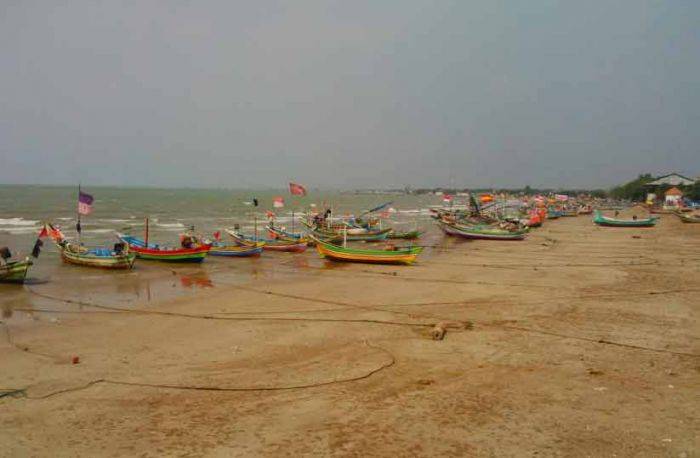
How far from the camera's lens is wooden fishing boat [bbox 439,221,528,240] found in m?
37.0

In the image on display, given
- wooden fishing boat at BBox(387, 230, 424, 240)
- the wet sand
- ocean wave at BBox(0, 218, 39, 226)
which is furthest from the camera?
ocean wave at BBox(0, 218, 39, 226)

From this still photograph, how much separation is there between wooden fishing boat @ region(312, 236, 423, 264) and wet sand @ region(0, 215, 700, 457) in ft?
17.7

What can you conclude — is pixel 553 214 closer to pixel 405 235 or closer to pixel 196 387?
pixel 405 235

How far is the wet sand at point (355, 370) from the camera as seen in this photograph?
663 cm

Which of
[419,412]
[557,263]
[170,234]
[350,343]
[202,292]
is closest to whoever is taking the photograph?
[419,412]

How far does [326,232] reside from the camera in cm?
3497

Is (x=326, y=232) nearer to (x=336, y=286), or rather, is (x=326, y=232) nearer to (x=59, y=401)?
Answer: (x=336, y=286)

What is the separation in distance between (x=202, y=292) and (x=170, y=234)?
2409 cm

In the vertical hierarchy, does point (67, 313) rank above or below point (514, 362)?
below

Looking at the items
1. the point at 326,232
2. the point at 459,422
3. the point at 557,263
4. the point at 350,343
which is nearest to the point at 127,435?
the point at 459,422

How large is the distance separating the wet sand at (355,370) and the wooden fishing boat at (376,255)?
5.40 m

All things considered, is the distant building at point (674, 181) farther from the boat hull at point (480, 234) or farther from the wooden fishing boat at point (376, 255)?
the wooden fishing boat at point (376, 255)

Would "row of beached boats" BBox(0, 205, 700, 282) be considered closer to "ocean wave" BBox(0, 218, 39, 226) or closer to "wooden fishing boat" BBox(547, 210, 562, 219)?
"wooden fishing boat" BBox(547, 210, 562, 219)

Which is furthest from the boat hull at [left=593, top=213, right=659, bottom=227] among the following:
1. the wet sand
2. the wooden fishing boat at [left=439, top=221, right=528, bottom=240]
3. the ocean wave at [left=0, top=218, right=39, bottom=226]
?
the ocean wave at [left=0, top=218, right=39, bottom=226]
